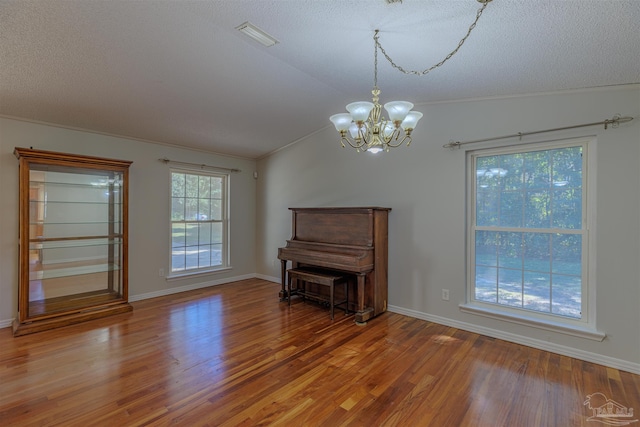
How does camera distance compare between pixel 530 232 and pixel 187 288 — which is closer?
pixel 530 232

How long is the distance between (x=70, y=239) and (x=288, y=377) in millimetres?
3248

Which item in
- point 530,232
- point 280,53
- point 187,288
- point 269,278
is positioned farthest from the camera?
point 269,278

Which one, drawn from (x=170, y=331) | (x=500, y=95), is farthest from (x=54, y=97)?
(x=500, y=95)

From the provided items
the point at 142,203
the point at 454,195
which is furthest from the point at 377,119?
the point at 142,203

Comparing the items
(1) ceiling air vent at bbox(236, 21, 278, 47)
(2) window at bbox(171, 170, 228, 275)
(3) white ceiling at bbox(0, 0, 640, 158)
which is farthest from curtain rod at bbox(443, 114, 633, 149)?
(2) window at bbox(171, 170, 228, 275)

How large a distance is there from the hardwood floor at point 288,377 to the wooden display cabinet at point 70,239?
33 centimetres

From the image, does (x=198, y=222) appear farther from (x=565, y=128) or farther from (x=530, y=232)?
(x=565, y=128)

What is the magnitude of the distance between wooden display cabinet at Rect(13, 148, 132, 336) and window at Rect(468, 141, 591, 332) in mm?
4396

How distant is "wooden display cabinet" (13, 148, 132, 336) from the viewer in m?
3.25

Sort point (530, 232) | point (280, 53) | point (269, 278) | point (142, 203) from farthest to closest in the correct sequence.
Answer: point (269, 278) → point (142, 203) → point (530, 232) → point (280, 53)

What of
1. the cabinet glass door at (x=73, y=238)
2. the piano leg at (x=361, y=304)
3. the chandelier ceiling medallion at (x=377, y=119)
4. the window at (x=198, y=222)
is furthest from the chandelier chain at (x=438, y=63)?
the window at (x=198, y=222)

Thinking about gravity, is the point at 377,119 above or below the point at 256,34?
below

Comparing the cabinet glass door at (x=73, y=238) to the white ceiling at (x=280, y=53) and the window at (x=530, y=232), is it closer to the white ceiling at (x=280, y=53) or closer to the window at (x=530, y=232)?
the white ceiling at (x=280, y=53)

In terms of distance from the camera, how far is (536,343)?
294 centimetres
